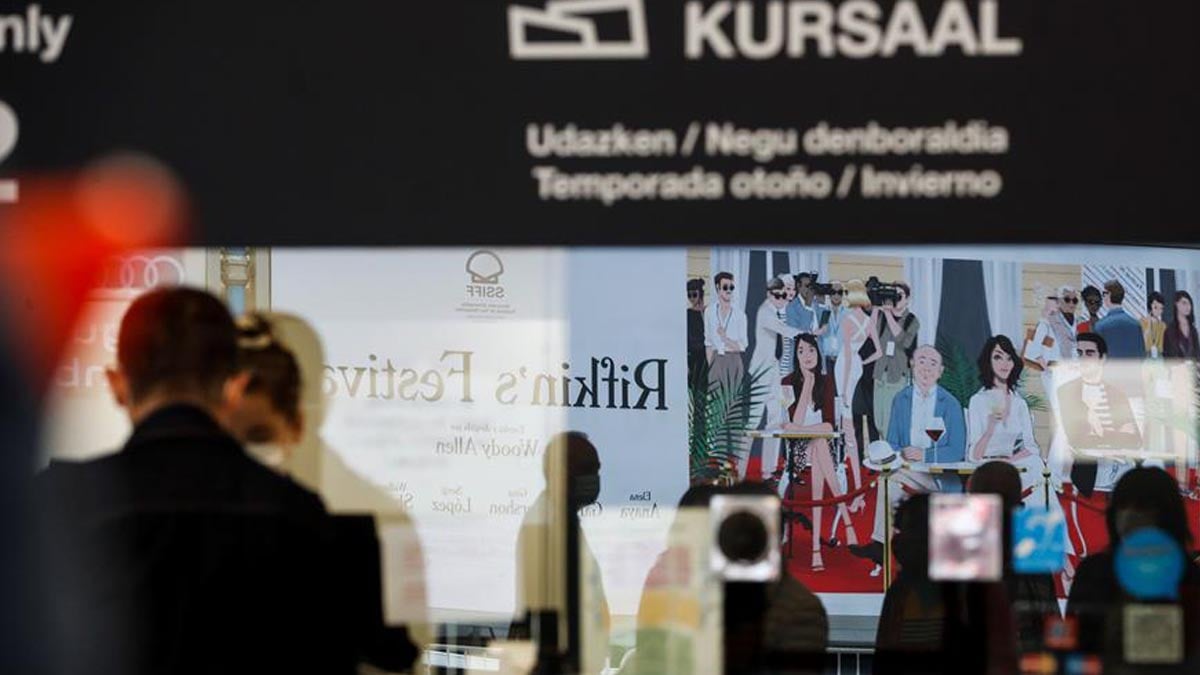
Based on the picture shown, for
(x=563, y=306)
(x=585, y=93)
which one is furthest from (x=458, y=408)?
(x=585, y=93)

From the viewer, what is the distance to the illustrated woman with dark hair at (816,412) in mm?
4312

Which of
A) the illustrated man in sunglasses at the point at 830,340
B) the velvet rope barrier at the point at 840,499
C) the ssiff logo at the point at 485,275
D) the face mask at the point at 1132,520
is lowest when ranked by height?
the velvet rope barrier at the point at 840,499

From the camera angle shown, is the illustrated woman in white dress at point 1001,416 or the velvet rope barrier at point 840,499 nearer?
the illustrated woman in white dress at point 1001,416

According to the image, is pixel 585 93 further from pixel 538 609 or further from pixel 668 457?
pixel 668 457

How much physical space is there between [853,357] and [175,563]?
2306 millimetres

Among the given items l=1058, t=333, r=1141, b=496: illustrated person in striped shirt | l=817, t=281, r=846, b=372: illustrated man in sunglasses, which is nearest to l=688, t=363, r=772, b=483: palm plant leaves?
l=817, t=281, r=846, b=372: illustrated man in sunglasses

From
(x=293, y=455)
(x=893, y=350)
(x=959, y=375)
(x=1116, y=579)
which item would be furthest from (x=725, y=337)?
(x=293, y=455)

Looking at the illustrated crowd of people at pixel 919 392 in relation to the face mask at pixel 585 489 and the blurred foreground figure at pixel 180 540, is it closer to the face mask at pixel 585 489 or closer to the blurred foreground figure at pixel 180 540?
the face mask at pixel 585 489

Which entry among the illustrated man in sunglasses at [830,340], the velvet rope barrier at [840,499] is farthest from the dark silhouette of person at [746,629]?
the illustrated man in sunglasses at [830,340]

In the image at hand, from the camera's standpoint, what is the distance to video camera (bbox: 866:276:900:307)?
3817 millimetres

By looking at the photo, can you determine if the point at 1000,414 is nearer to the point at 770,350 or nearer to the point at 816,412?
the point at 816,412

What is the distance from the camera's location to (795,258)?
11.2 feet

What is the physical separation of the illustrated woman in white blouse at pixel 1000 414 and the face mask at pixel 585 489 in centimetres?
96

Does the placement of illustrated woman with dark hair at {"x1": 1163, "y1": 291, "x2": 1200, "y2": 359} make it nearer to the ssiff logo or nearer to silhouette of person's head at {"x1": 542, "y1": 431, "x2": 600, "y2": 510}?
silhouette of person's head at {"x1": 542, "y1": 431, "x2": 600, "y2": 510}
